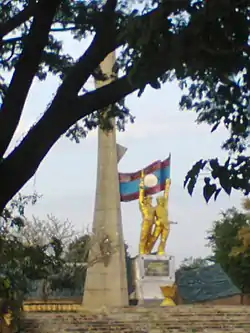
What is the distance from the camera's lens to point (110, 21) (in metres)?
5.39

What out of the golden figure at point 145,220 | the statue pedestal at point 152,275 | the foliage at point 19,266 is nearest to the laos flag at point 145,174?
the golden figure at point 145,220

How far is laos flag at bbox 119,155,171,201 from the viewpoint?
3116 cm

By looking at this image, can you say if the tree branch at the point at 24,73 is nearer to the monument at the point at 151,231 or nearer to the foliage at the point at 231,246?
the monument at the point at 151,231

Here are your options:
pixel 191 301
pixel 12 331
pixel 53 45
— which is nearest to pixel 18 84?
pixel 53 45

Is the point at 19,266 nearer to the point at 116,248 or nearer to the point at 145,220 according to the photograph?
the point at 116,248

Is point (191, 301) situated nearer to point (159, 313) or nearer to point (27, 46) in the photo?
point (159, 313)

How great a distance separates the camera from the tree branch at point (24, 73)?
16.4 ft

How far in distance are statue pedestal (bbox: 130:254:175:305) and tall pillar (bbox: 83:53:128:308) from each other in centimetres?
78

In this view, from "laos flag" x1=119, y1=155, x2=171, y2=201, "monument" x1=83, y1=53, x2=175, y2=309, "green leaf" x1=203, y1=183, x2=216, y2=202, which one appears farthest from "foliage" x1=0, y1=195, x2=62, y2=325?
"laos flag" x1=119, y1=155, x2=171, y2=201

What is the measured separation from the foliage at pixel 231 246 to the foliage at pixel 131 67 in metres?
33.3

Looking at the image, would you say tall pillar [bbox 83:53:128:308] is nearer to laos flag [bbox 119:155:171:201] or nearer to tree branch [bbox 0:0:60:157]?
laos flag [bbox 119:155:171:201]

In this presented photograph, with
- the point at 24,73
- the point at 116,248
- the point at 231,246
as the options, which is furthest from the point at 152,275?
the point at 24,73

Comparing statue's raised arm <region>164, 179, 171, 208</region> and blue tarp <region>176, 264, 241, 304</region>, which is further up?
statue's raised arm <region>164, 179, 171, 208</region>

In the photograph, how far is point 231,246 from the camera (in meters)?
41.4
